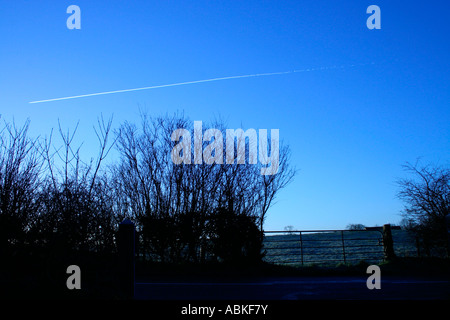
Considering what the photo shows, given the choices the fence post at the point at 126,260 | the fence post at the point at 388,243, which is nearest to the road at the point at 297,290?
the fence post at the point at 126,260

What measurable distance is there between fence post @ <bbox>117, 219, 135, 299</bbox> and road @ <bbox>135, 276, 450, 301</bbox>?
50.6 inches

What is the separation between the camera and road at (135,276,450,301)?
6.39 m

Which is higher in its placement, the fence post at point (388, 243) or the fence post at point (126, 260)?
the fence post at point (126, 260)

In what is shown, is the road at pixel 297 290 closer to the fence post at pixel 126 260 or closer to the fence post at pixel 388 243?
the fence post at pixel 126 260

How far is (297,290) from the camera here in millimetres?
7246

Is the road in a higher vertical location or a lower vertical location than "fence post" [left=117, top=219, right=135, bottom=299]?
lower

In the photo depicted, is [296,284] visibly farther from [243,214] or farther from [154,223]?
[154,223]

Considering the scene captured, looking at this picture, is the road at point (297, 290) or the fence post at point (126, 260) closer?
the fence post at point (126, 260)

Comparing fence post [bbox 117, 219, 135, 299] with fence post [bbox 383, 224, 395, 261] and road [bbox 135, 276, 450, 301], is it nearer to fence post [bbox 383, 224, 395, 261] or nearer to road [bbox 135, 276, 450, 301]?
road [bbox 135, 276, 450, 301]

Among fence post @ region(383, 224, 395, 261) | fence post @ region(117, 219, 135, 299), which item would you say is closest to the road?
fence post @ region(117, 219, 135, 299)

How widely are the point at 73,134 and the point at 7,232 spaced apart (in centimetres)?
270

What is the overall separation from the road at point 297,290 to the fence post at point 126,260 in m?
1.29

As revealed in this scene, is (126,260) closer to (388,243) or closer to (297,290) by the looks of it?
(297,290)

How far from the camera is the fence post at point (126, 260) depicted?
515 centimetres
